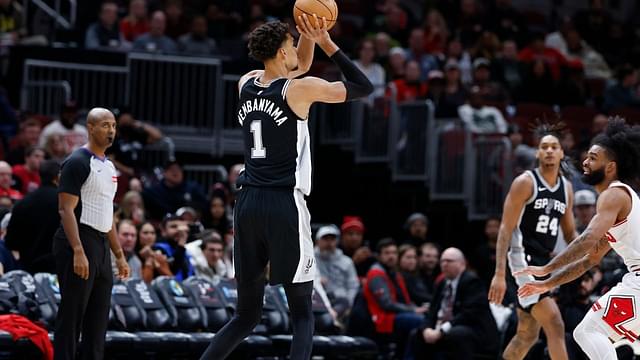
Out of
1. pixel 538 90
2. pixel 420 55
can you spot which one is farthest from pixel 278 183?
pixel 538 90

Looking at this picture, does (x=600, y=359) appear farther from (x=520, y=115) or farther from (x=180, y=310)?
(x=520, y=115)

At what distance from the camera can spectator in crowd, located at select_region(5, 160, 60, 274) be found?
11383mm

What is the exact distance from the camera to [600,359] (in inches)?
313

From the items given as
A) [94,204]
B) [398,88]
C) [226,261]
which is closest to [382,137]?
[398,88]

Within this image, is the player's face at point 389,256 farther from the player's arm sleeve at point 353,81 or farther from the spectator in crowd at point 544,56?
the player's arm sleeve at point 353,81

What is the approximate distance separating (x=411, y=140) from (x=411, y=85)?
3.80 ft

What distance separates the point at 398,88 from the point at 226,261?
517 centimetres

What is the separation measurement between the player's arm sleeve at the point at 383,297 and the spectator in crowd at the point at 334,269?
68 centimetres

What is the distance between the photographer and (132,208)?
1412 centimetres

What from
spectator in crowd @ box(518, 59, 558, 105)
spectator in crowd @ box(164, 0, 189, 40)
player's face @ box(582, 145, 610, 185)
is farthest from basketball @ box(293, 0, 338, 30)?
spectator in crowd @ box(518, 59, 558, 105)

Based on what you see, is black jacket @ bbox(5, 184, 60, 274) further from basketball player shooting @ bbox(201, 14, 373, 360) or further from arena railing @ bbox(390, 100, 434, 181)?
arena railing @ bbox(390, 100, 434, 181)

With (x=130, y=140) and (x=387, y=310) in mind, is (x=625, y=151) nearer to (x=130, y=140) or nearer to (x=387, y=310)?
(x=387, y=310)

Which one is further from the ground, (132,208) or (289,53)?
(289,53)

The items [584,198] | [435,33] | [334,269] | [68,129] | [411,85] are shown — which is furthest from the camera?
[435,33]
